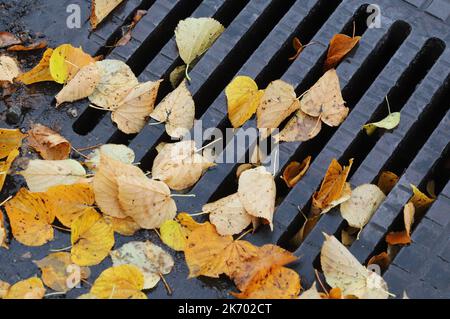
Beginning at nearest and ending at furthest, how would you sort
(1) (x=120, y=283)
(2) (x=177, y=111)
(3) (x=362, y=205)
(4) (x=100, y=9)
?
(1) (x=120, y=283)
(3) (x=362, y=205)
(2) (x=177, y=111)
(4) (x=100, y=9)

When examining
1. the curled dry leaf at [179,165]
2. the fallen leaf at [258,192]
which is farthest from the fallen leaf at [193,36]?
the fallen leaf at [258,192]

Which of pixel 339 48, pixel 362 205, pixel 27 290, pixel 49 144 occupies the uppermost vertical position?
pixel 339 48

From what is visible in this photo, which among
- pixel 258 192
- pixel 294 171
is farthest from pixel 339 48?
pixel 258 192

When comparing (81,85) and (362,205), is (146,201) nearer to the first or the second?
(81,85)

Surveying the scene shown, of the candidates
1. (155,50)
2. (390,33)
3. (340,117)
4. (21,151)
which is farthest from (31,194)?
(390,33)

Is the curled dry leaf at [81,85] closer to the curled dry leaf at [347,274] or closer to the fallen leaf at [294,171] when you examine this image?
the fallen leaf at [294,171]
